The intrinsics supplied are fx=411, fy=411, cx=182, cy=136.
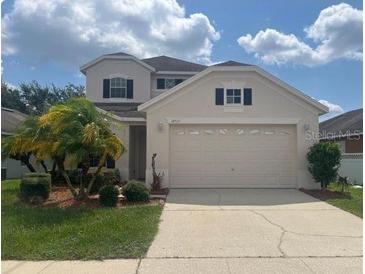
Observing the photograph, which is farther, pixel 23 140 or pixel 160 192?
pixel 23 140

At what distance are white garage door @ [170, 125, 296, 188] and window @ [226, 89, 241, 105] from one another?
1019mm

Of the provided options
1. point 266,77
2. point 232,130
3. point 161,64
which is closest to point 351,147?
point 266,77

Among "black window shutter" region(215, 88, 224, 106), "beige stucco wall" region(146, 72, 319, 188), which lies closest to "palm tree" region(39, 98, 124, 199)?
"beige stucco wall" region(146, 72, 319, 188)

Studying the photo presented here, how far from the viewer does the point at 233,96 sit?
54.7 ft

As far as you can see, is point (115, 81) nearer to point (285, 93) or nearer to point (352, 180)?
point (285, 93)

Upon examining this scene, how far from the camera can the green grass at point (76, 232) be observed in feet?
22.9

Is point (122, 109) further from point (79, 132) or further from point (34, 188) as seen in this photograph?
point (34, 188)

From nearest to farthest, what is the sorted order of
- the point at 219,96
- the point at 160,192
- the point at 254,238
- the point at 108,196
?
the point at 254,238 < the point at 108,196 < the point at 160,192 < the point at 219,96

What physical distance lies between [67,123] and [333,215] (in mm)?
7994

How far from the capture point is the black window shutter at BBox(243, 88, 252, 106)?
54.7ft

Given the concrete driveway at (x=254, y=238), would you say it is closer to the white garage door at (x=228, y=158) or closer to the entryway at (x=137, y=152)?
the white garage door at (x=228, y=158)

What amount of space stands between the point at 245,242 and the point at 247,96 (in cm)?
975

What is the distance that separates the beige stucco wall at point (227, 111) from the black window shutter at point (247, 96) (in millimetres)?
132

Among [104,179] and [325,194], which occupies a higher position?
[104,179]
